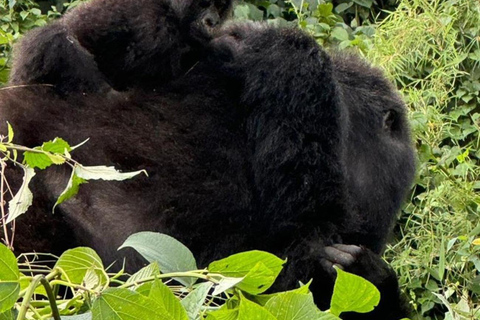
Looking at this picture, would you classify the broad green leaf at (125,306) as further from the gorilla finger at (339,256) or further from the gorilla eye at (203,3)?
the gorilla eye at (203,3)

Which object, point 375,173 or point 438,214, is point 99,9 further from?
point 438,214

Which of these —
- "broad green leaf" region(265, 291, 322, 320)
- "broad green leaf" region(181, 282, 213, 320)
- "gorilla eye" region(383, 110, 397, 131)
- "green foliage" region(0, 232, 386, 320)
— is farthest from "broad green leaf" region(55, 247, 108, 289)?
"gorilla eye" region(383, 110, 397, 131)

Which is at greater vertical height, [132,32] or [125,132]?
[132,32]

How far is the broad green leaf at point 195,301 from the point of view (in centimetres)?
111

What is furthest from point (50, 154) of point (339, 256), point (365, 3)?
point (365, 3)

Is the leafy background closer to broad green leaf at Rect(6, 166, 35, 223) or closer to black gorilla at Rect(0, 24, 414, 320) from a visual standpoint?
black gorilla at Rect(0, 24, 414, 320)

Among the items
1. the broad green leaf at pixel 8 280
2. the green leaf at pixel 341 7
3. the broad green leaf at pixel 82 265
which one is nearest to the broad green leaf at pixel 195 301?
the broad green leaf at pixel 82 265

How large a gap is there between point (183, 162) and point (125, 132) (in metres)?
0.16

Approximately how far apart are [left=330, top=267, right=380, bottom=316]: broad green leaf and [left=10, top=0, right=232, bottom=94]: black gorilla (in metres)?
1.22

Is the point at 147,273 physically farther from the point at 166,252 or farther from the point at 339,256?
the point at 339,256

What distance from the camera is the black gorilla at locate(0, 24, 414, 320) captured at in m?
2.27

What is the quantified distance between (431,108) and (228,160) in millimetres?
1617

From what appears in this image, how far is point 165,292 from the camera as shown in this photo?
1.06 meters

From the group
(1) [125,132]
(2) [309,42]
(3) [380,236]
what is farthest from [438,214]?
(1) [125,132]
